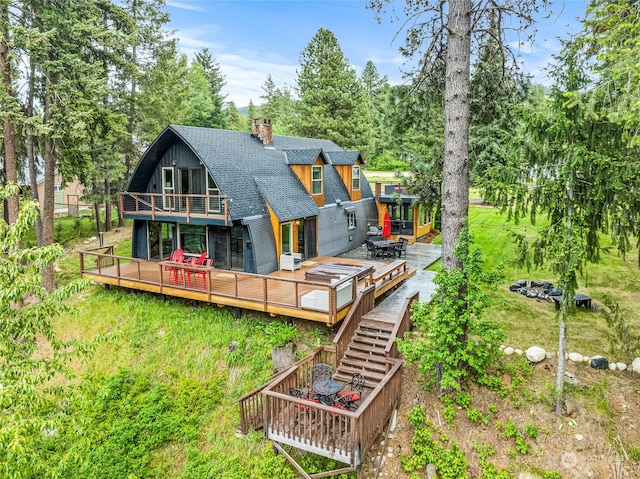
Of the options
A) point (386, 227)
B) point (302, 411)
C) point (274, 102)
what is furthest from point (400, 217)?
point (274, 102)

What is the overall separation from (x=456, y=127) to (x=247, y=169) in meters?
8.60

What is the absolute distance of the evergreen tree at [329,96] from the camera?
3341 centimetres

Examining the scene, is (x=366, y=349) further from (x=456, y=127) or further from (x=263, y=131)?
(x=263, y=131)

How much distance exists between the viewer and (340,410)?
750 cm

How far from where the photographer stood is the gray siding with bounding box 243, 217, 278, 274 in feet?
44.7

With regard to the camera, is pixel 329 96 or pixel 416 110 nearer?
pixel 416 110

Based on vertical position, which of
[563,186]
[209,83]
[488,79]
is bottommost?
[563,186]

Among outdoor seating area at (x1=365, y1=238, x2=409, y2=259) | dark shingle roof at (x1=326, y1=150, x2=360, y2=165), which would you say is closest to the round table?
outdoor seating area at (x1=365, y1=238, x2=409, y2=259)

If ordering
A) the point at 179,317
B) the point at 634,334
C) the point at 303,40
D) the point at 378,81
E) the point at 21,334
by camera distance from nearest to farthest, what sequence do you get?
the point at 21,334, the point at 634,334, the point at 179,317, the point at 303,40, the point at 378,81

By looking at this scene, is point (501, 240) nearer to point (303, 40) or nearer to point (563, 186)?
point (563, 186)

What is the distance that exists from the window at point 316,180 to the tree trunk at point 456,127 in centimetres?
908

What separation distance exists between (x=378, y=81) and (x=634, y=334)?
62.4 metres

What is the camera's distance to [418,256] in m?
18.4

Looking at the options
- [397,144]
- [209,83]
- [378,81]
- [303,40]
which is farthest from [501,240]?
[378,81]
